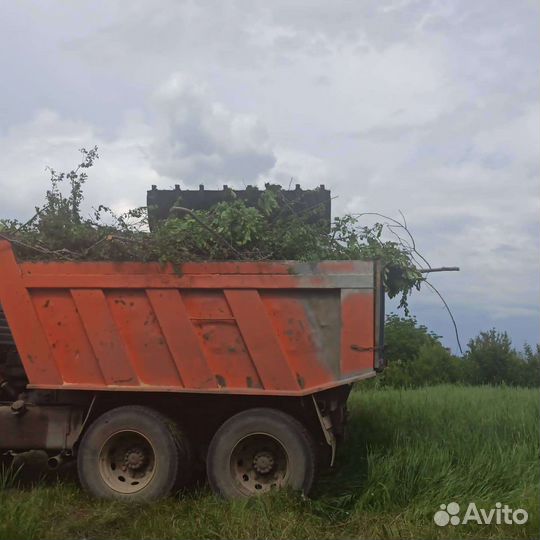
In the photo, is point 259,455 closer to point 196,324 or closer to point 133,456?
point 133,456

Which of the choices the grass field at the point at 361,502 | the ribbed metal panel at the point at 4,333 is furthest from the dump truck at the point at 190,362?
the ribbed metal panel at the point at 4,333

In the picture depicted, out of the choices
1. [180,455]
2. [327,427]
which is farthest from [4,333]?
[327,427]

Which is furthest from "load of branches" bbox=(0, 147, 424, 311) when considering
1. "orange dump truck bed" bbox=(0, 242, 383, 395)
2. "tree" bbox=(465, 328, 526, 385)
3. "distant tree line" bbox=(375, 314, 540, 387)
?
"tree" bbox=(465, 328, 526, 385)

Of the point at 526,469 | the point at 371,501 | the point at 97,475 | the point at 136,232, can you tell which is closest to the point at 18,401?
the point at 97,475

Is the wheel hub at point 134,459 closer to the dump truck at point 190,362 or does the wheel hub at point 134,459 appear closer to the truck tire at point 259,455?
the dump truck at point 190,362

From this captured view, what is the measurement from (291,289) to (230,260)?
630mm

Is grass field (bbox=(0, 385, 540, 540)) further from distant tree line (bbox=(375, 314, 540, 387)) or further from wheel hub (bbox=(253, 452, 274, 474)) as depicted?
distant tree line (bbox=(375, 314, 540, 387))

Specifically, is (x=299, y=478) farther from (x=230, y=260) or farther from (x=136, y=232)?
(x=136, y=232)

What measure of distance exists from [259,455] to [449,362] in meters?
10.6

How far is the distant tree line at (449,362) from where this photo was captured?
47.1 ft

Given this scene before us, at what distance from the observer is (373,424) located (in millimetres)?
7520

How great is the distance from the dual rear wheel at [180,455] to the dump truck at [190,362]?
10mm

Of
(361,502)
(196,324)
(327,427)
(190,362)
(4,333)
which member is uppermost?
(196,324)

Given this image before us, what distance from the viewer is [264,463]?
18.6 feet
